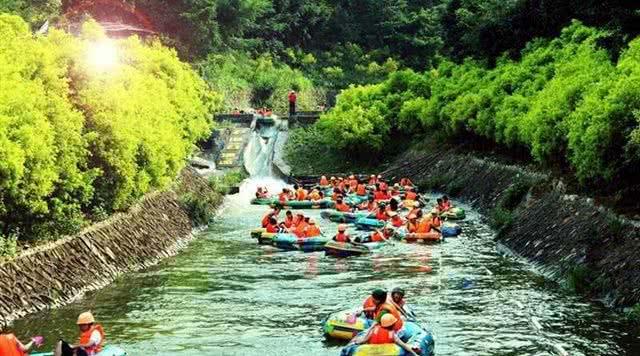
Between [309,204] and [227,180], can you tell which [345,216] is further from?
[227,180]

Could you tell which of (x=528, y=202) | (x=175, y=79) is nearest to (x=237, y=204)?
(x=175, y=79)

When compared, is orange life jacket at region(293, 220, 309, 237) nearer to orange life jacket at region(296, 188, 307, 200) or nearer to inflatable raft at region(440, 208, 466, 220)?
inflatable raft at region(440, 208, 466, 220)

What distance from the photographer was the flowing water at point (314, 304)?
2192 cm

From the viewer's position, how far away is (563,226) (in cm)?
3081

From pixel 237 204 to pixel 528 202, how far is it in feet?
62.4

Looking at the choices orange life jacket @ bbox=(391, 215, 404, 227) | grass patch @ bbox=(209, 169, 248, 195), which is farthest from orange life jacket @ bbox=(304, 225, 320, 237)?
grass patch @ bbox=(209, 169, 248, 195)

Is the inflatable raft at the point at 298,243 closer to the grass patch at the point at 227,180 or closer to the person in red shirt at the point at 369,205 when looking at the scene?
the person in red shirt at the point at 369,205

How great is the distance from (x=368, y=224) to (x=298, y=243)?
6.83 m

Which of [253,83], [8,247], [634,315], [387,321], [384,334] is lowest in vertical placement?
[634,315]

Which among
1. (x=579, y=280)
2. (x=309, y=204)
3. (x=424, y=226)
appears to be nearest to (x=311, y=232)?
(x=424, y=226)

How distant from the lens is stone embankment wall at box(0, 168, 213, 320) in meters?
23.2

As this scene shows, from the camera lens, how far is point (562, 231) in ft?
100.0

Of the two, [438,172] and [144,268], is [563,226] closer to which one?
[144,268]

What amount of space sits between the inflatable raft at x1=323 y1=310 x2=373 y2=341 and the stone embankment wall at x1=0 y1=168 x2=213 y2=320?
6910mm
